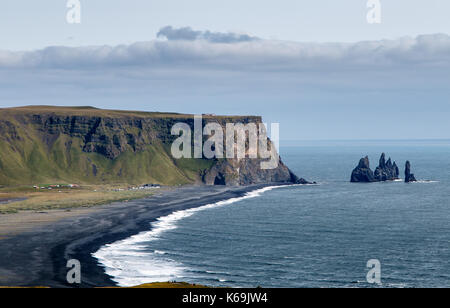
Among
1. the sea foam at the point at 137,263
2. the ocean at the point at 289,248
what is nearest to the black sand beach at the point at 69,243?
the sea foam at the point at 137,263

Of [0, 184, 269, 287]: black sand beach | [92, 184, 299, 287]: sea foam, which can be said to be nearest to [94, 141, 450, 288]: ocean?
[92, 184, 299, 287]: sea foam

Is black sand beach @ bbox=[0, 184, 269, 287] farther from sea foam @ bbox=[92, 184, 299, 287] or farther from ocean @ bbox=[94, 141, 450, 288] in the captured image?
ocean @ bbox=[94, 141, 450, 288]

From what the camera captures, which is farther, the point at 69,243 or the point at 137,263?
the point at 69,243

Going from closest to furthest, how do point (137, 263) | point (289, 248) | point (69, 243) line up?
point (137, 263) → point (289, 248) → point (69, 243)

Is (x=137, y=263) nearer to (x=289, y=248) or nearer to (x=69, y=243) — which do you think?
(x=69, y=243)

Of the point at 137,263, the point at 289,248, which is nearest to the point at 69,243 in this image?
the point at 137,263

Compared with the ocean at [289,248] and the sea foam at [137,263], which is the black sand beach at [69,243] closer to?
the sea foam at [137,263]
